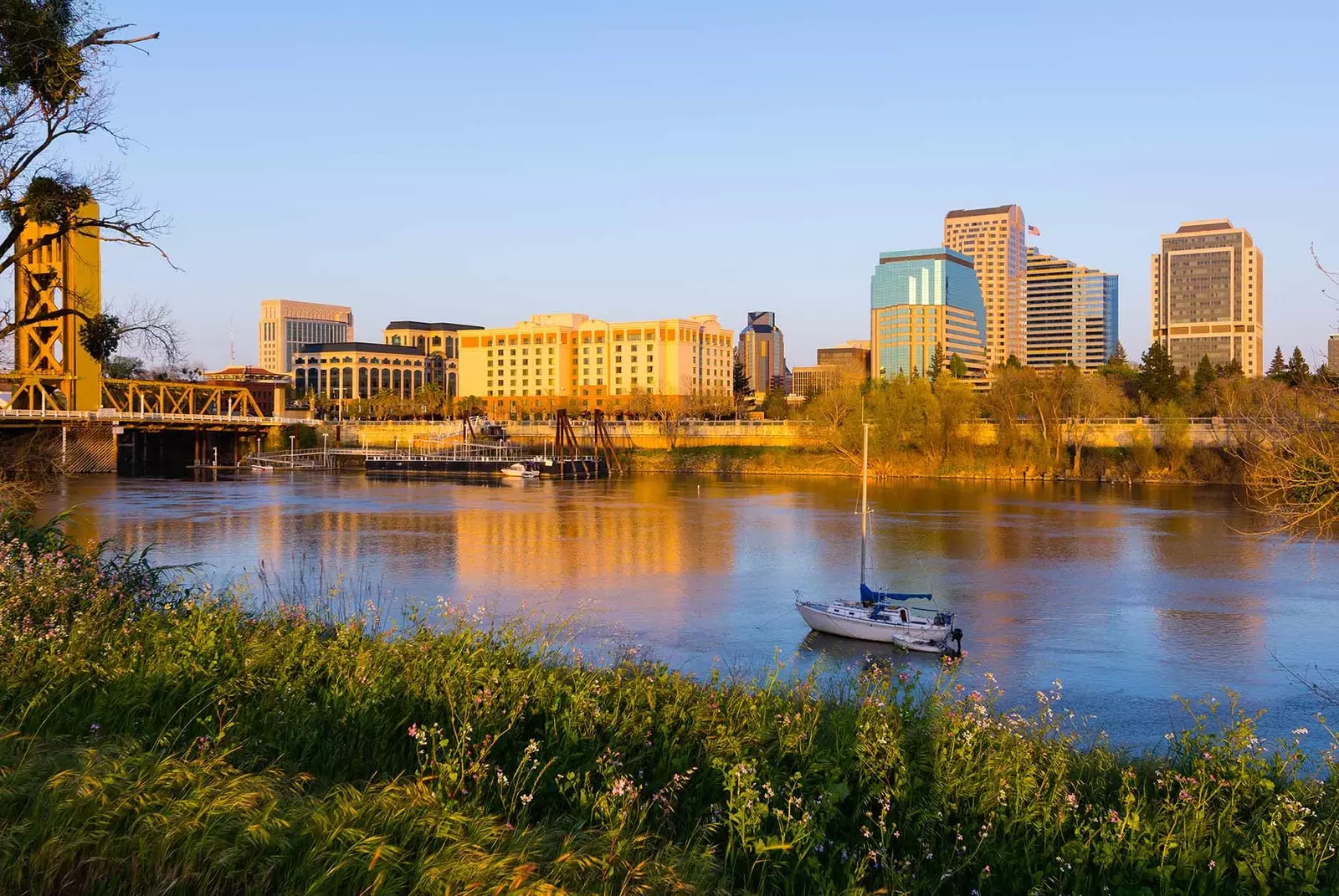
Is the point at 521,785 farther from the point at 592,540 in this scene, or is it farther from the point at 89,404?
the point at 89,404

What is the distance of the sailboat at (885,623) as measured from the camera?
24.2m

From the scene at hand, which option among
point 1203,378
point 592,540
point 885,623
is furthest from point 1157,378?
point 885,623

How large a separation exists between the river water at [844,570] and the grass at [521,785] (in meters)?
9.42

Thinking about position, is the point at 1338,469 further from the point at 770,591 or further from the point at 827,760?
the point at 770,591

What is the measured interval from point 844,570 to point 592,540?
12.8 meters

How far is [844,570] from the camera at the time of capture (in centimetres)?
3747

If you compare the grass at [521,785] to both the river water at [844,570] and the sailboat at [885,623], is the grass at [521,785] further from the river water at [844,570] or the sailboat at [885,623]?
the sailboat at [885,623]

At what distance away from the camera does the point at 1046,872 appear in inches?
288

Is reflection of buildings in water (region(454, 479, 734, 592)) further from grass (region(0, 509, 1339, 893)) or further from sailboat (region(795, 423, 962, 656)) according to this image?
grass (region(0, 509, 1339, 893))

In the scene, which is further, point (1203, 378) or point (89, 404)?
point (1203, 378)

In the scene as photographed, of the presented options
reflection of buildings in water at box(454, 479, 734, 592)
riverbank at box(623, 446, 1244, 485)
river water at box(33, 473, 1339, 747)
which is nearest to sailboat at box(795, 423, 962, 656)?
river water at box(33, 473, 1339, 747)

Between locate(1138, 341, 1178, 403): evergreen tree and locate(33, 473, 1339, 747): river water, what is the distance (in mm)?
42794

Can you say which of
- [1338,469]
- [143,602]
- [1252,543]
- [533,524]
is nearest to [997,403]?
[1252,543]

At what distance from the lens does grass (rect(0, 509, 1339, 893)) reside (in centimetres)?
554
